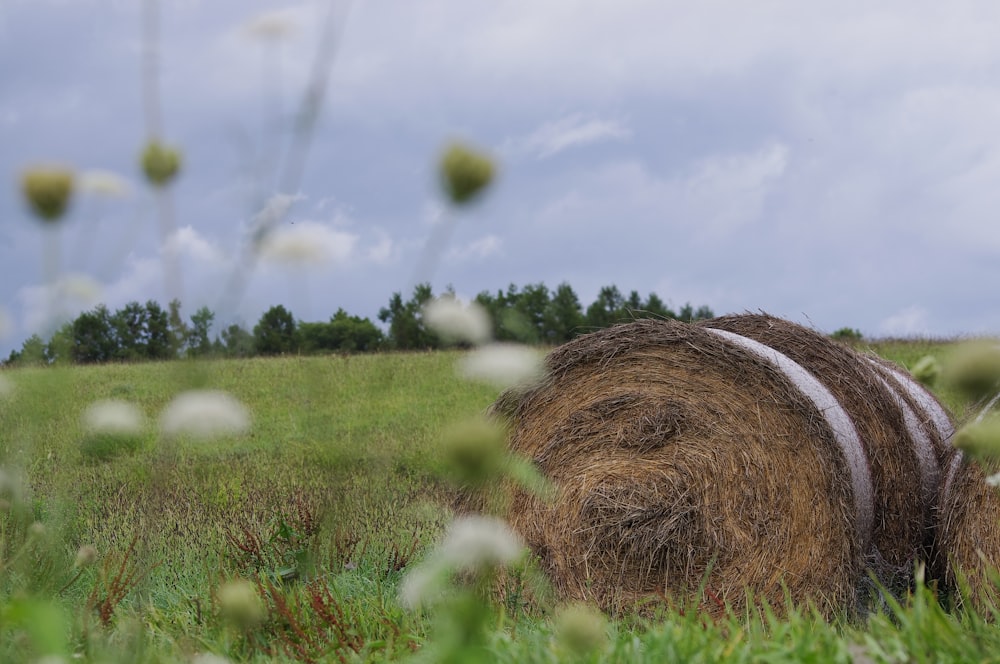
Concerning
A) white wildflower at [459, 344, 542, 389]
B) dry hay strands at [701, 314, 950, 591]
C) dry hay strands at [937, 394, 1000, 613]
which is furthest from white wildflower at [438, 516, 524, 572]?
dry hay strands at [701, 314, 950, 591]

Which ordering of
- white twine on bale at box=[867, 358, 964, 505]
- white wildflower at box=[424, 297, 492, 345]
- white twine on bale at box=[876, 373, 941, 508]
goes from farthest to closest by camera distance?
white twine on bale at box=[867, 358, 964, 505] < white twine on bale at box=[876, 373, 941, 508] < white wildflower at box=[424, 297, 492, 345]

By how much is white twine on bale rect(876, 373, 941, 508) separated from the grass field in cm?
64

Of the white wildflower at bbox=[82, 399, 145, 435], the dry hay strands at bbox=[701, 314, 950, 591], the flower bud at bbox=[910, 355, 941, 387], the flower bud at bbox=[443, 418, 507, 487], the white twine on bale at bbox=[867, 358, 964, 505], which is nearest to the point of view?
the flower bud at bbox=[443, 418, 507, 487]

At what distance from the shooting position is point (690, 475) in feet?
16.6

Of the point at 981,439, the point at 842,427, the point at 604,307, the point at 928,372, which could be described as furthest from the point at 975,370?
the point at 604,307

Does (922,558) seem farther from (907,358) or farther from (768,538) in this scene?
(907,358)

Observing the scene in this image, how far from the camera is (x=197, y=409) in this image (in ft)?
8.40

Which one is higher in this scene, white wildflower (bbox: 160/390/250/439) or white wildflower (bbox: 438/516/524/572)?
white wildflower (bbox: 160/390/250/439)

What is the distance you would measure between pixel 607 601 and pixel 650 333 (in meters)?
1.41

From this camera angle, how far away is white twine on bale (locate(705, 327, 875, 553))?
4.83 m

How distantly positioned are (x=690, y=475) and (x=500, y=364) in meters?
3.05

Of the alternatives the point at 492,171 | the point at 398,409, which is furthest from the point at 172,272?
the point at 398,409

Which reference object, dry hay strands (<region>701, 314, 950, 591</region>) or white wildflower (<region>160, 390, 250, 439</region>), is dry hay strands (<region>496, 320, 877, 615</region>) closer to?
dry hay strands (<region>701, 314, 950, 591</region>)

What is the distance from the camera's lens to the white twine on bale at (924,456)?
5.33 metres
